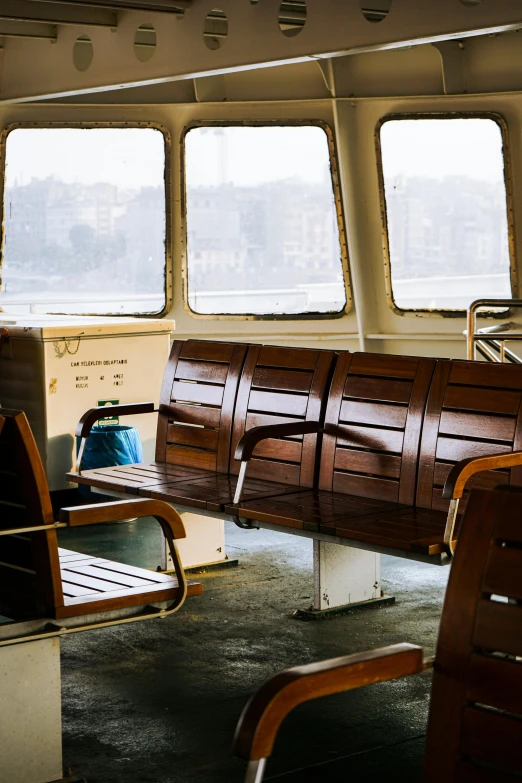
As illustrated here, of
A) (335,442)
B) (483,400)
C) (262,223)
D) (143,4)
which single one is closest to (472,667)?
(483,400)

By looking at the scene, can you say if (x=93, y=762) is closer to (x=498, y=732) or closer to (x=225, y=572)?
(x=498, y=732)

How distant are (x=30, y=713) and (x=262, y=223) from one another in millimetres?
6691

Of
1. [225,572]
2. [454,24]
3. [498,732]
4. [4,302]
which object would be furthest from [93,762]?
[4,302]

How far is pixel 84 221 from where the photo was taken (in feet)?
30.1

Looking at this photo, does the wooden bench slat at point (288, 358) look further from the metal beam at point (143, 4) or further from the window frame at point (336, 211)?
the window frame at point (336, 211)

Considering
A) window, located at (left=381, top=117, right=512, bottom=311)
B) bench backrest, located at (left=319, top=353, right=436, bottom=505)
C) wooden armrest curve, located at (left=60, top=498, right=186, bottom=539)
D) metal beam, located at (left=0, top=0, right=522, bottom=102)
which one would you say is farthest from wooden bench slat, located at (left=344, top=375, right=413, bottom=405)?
window, located at (left=381, top=117, right=512, bottom=311)

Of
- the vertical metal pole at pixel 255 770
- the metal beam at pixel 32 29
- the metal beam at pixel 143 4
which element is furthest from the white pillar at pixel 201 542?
the metal beam at pixel 32 29

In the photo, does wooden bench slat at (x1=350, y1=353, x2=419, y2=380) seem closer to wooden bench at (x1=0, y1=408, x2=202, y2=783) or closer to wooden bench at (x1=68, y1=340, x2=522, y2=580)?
wooden bench at (x1=68, y1=340, x2=522, y2=580)

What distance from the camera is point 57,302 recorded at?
908 centimetres

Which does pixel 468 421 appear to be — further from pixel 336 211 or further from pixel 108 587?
pixel 336 211

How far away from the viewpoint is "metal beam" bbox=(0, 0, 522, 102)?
225 inches

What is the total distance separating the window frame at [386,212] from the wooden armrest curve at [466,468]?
503 centimetres

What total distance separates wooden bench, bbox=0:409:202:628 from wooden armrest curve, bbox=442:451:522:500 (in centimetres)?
84

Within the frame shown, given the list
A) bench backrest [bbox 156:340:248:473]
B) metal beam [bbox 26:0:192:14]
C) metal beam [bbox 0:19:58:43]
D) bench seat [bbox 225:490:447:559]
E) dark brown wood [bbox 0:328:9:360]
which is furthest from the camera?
metal beam [bbox 0:19:58:43]
